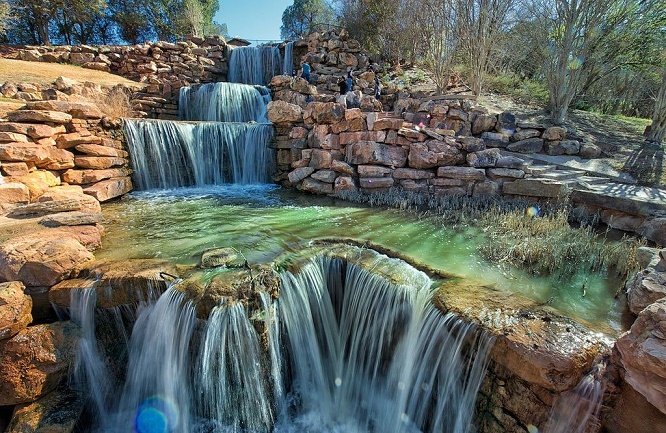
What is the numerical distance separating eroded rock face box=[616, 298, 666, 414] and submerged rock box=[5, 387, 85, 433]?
13.8 feet

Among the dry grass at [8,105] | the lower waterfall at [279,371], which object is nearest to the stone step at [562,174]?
the lower waterfall at [279,371]

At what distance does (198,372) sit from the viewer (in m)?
3.21

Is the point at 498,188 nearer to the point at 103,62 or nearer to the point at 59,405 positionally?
the point at 59,405

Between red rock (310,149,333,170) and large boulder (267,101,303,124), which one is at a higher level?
large boulder (267,101,303,124)

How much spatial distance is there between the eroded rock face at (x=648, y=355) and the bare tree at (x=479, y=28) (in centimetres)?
923

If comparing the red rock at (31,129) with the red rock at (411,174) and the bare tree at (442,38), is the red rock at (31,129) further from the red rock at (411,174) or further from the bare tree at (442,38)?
the bare tree at (442,38)

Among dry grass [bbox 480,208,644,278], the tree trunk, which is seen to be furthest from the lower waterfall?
the tree trunk

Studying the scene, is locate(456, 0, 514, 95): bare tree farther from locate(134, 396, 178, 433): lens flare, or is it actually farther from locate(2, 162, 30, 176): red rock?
locate(2, 162, 30, 176): red rock

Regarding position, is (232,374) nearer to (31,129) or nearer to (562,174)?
(31,129)

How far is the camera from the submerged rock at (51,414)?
275 centimetres

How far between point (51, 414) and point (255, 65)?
47.4ft

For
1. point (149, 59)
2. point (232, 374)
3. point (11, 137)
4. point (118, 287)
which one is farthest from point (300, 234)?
point (149, 59)

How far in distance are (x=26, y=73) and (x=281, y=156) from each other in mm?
9416

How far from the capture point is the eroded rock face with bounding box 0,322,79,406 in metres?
2.87
